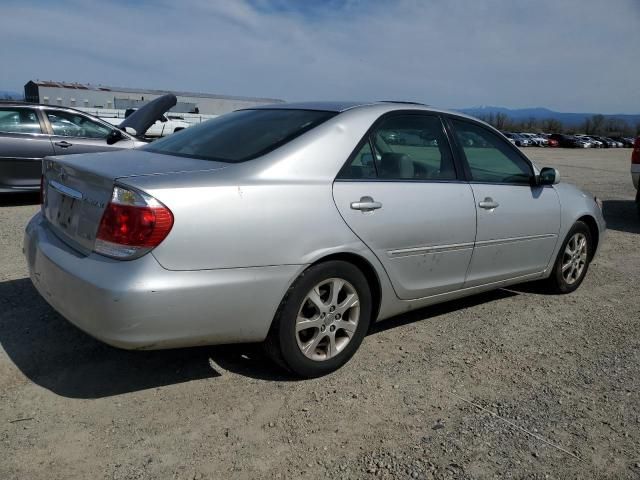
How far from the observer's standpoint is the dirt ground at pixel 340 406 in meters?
2.45

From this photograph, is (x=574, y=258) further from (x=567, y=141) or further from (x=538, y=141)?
(x=567, y=141)

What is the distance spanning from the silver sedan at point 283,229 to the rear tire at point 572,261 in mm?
748

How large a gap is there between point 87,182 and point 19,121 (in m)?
6.44

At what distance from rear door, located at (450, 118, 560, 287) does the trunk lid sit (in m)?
1.90

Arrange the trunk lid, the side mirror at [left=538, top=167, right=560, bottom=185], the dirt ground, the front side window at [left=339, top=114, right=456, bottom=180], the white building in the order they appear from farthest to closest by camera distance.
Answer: the white building < the side mirror at [left=538, top=167, right=560, bottom=185] < the front side window at [left=339, top=114, right=456, bottom=180] < the trunk lid < the dirt ground

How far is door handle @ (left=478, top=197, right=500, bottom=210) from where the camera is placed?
389 cm

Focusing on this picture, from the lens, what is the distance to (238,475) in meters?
2.35

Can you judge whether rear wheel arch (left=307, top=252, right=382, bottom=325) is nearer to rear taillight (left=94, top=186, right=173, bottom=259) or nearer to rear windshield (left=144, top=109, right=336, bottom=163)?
rear windshield (left=144, top=109, right=336, bottom=163)

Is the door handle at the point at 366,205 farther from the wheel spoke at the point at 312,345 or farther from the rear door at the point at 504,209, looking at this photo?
the rear door at the point at 504,209

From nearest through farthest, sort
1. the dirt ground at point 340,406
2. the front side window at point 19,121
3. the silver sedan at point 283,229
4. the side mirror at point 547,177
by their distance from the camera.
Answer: the dirt ground at point 340,406 < the silver sedan at point 283,229 < the side mirror at point 547,177 < the front side window at point 19,121

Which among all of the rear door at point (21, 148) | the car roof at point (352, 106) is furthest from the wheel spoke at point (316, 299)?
the rear door at point (21, 148)

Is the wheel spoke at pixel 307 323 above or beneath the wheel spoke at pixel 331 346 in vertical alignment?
above

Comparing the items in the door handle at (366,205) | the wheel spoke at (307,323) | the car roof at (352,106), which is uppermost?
the car roof at (352,106)

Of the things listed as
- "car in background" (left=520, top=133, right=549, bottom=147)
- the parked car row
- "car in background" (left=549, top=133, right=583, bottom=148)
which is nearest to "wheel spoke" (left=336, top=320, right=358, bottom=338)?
the parked car row
